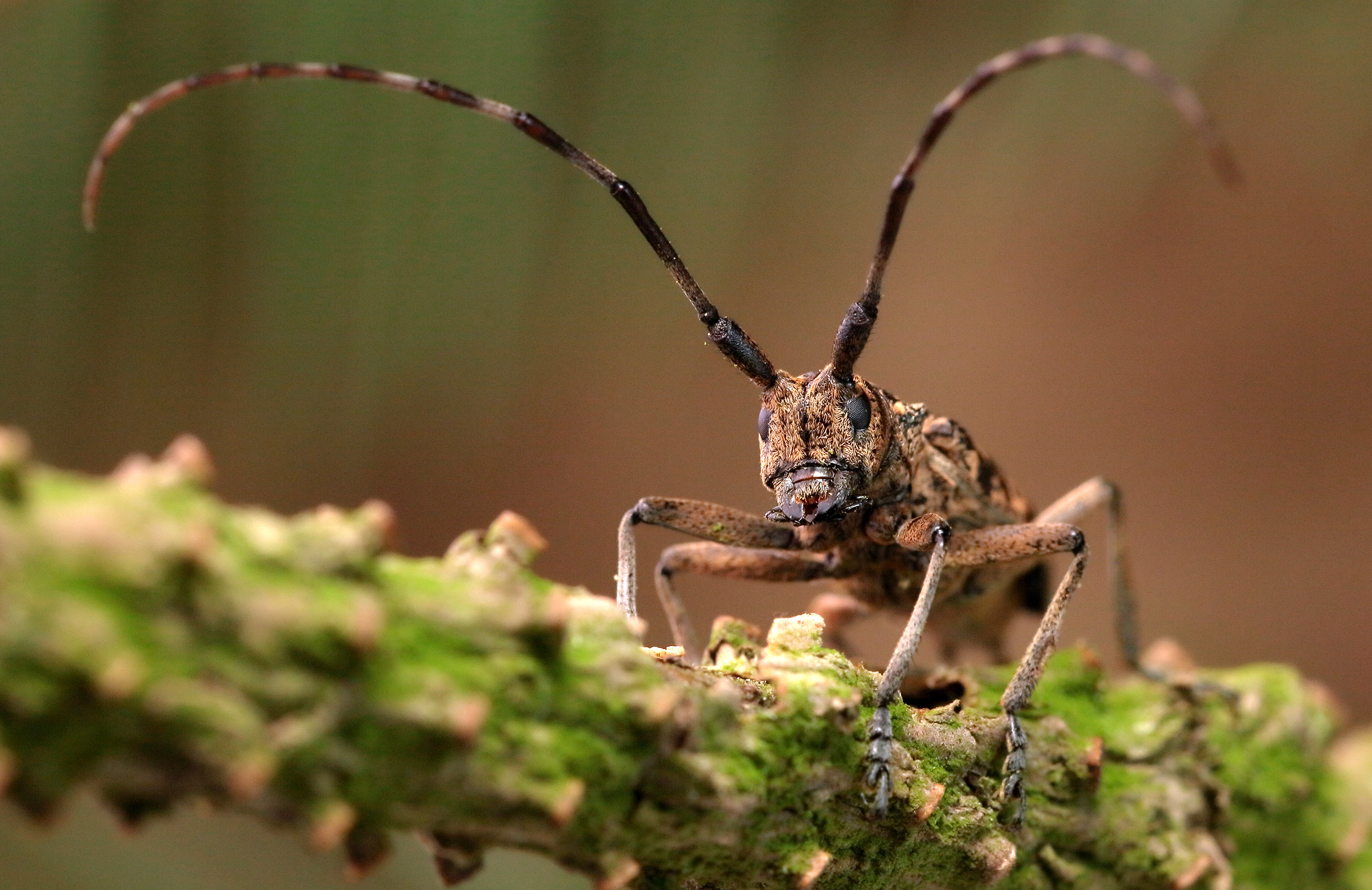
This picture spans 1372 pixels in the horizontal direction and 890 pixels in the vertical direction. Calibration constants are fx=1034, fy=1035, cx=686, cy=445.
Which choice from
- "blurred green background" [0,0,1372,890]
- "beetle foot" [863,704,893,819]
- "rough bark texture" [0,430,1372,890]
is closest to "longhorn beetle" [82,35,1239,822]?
"beetle foot" [863,704,893,819]

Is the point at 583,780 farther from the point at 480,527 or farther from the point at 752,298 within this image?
the point at 752,298

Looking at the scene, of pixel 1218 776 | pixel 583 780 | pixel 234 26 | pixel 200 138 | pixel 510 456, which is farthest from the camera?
pixel 510 456

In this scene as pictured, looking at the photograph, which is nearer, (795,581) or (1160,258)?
Result: (795,581)

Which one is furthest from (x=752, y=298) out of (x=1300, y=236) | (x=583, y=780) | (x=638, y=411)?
(x=583, y=780)

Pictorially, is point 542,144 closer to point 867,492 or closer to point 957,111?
point 957,111

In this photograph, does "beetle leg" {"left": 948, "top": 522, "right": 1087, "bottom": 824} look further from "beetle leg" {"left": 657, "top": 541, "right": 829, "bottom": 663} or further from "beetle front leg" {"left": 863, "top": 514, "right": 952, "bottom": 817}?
"beetle leg" {"left": 657, "top": 541, "right": 829, "bottom": 663}
